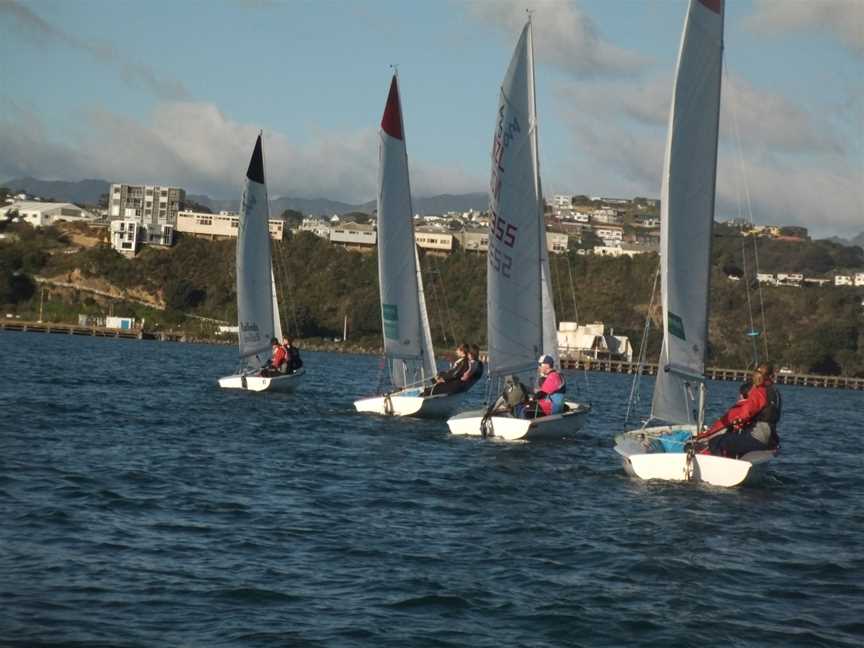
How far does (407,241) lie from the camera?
3581cm

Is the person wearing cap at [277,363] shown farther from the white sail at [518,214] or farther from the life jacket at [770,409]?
the life jacket at [770,409]

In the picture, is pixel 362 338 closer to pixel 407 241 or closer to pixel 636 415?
pixel 636 415

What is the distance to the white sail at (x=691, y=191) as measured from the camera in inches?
867

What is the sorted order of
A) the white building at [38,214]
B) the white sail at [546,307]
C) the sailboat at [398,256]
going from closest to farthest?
the white sail at [546,307] < the sailboat at [398,256] < the white building at [38,214]

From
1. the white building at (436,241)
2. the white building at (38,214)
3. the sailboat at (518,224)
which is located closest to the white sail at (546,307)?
the sailboat at (518,224)

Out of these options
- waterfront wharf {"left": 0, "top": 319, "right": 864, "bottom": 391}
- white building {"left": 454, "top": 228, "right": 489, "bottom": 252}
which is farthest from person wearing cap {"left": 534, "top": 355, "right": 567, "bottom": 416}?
white building {"left": 454, "top": 228, "right": 489, "bottom": 252}

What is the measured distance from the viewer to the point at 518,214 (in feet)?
99.4

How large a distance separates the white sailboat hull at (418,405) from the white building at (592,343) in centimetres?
9323

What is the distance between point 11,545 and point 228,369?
49.9 metres

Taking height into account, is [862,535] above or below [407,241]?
below

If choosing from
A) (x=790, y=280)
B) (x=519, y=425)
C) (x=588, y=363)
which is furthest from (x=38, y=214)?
(x=519, y=425)

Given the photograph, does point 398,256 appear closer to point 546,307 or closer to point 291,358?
point 546,307

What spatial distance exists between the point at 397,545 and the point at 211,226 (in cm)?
16294

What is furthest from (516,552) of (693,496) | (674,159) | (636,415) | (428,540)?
(636,415)
